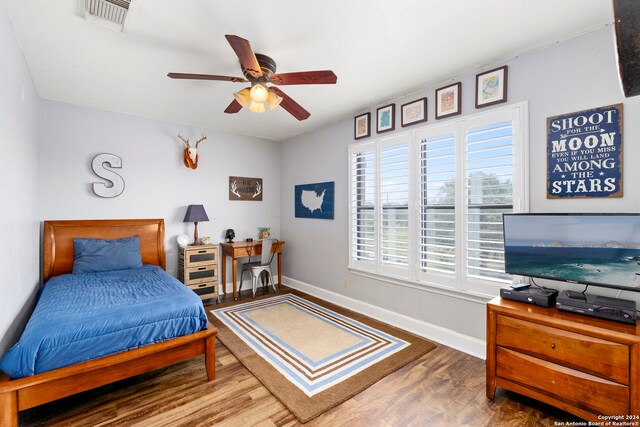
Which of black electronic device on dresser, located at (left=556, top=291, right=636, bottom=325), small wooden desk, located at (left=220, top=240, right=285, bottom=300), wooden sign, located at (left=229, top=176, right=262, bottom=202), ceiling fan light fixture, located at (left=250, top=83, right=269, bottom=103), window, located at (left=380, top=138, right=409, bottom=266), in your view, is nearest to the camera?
black electronic device on dresser, located at (left=556, top=291, right=636, bottom=325)

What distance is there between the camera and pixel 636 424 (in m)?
1.54

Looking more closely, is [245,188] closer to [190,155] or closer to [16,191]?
[190,155]

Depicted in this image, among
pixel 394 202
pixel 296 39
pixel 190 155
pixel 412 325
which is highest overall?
pixel 296 39

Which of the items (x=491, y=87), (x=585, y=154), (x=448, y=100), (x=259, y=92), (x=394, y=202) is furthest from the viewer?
(x=394, y=202)

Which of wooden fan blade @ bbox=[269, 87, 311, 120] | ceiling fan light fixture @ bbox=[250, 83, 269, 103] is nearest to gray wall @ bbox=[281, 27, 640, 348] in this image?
wooden fan blade @ bbox=[269, 87, 311, 120]

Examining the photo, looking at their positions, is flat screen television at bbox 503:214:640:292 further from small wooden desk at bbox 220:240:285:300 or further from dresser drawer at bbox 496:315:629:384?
small wooden desk at bbox 220:240:285:300

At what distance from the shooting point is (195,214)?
13.6ft

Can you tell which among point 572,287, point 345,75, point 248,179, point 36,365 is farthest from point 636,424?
point 248,179

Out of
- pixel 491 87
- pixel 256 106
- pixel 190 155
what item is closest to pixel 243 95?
pixel 256 106

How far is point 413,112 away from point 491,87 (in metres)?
0.76

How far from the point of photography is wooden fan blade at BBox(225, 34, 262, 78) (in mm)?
1699

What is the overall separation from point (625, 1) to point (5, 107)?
287 cm

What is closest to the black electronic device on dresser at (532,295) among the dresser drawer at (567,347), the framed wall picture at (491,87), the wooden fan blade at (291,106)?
the dresser drawer at (567,347)

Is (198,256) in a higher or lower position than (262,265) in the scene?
higher
